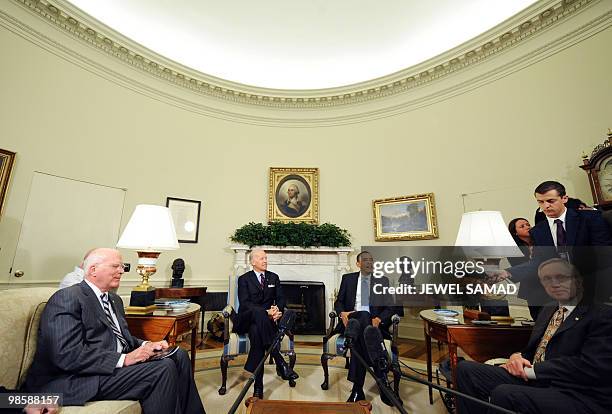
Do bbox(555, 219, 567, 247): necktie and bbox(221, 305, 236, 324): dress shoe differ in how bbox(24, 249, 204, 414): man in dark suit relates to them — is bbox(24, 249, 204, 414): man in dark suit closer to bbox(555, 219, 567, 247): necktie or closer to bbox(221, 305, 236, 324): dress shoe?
bbox(221, 305, 236, 324): dress shoe

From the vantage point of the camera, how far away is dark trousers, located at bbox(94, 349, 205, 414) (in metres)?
1.62

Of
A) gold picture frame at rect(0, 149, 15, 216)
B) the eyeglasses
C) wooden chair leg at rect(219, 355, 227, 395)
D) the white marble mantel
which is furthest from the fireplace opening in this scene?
gold picture frame at rect(0, 149, 15, 216)

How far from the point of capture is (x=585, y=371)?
4.89ft

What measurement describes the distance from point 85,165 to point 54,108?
0.92 m

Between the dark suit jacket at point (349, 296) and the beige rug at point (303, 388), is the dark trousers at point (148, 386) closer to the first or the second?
the beige rug at point (303, 388)

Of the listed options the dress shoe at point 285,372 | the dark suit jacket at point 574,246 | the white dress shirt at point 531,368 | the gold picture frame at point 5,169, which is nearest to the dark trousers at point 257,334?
the dress shoe at point 285,372

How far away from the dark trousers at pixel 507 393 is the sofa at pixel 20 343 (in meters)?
2.08

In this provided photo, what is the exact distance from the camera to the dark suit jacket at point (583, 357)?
145cm

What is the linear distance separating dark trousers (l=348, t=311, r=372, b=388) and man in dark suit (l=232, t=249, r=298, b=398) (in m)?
0.72

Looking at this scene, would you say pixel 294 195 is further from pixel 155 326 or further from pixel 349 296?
pixel 155 326

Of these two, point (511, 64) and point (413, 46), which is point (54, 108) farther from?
point (511, 64)

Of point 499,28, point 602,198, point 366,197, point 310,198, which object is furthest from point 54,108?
point 602,198

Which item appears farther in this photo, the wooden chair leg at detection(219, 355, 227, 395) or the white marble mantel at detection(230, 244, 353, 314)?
the white marble mantel at detection(230, 244, 353, 314)

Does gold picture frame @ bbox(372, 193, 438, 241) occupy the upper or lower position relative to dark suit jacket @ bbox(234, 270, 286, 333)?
upper
